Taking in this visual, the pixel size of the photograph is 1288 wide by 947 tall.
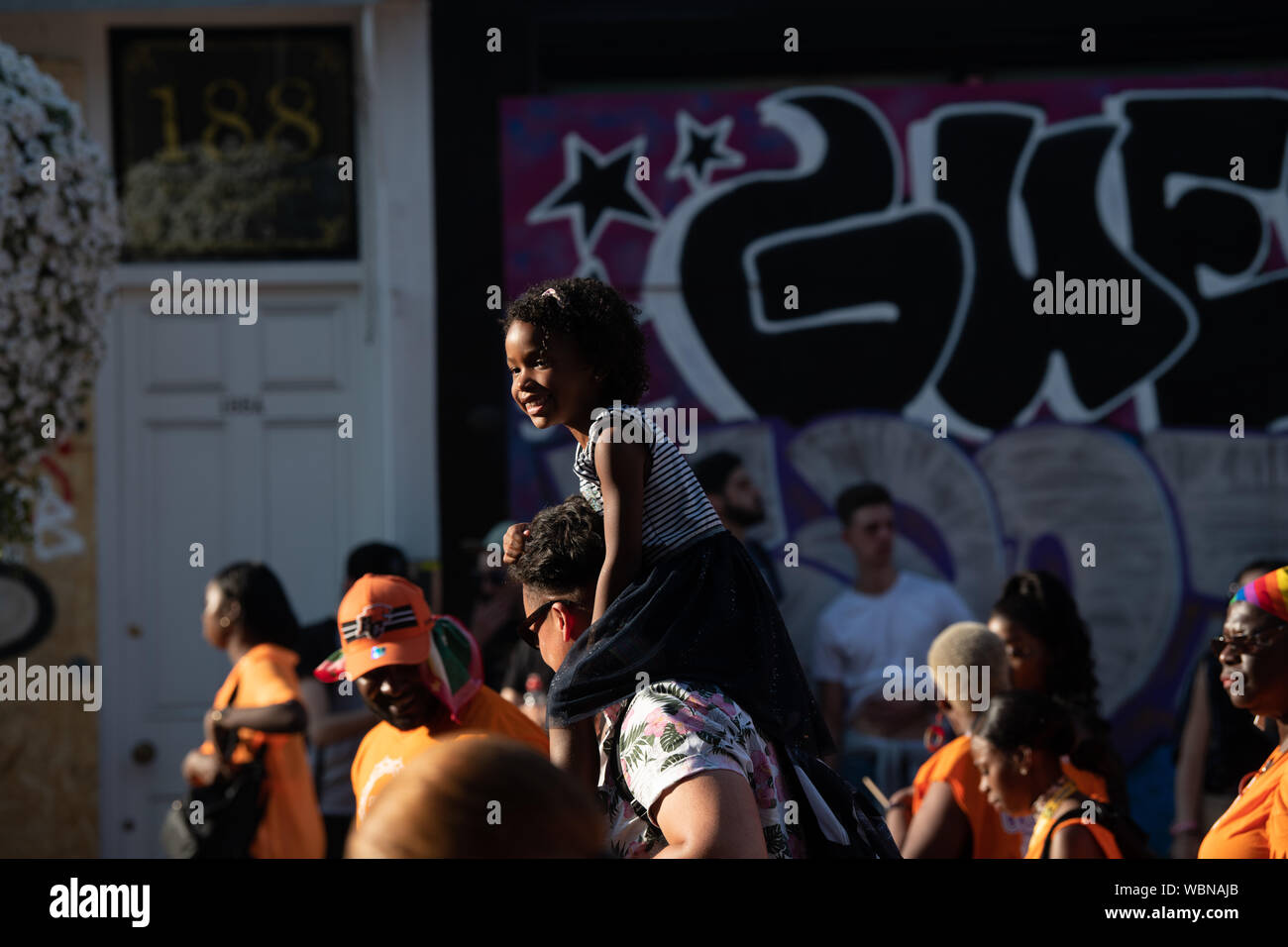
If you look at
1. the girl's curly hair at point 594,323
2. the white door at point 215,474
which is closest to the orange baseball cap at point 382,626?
the girl's curly hair at point 594,323

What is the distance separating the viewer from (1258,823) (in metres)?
2.79

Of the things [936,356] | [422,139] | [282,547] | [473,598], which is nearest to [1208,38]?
[936,356]

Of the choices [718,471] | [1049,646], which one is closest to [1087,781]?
[1049,646]

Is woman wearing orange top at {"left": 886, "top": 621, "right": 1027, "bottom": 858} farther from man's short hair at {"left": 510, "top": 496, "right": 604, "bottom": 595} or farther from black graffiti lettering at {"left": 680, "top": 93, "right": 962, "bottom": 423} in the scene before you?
black graffiti lettering at {"left": 680, "top": 93, "right": 962, "bottom": 423}

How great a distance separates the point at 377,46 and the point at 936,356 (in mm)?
3250

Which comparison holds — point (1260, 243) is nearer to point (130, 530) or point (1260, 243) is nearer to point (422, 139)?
point (422, 139)

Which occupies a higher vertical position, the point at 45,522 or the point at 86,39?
the point at 86,39

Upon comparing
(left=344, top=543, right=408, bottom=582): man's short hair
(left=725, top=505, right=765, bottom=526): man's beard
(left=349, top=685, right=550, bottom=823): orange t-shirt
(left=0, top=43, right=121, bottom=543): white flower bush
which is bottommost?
(left=349, top=685, right=550, bottom=823): orange t-shirt

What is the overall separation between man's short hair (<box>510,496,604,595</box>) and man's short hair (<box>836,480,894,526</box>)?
4444 millimetres

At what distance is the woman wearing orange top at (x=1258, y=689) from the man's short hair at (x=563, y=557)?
134cm

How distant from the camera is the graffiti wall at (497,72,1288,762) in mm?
7117

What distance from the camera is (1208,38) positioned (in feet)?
24.6

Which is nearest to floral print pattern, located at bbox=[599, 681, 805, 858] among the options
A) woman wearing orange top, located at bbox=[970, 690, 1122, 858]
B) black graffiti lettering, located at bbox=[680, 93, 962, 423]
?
woman wearing orange top, located at bbox=[970, 690, 1122, 858]
